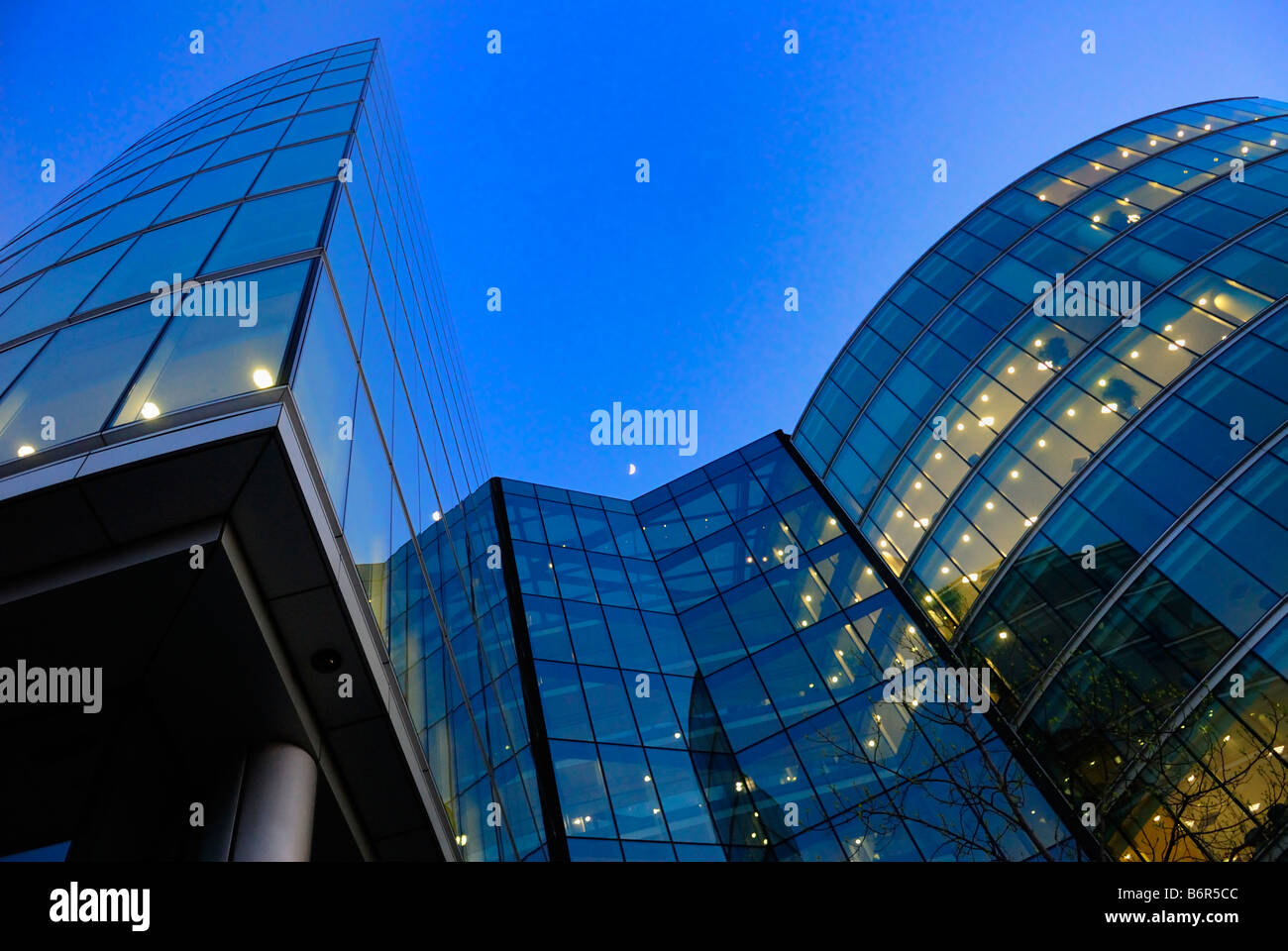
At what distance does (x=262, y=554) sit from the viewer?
6992 mm

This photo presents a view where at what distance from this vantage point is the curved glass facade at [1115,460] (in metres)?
14.2

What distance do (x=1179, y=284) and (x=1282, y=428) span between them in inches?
274

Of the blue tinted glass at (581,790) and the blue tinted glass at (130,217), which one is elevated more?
the blue tinted glass at (130,217)

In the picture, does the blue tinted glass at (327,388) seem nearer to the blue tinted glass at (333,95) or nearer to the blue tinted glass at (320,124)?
the blue tinted glass at (320,124)

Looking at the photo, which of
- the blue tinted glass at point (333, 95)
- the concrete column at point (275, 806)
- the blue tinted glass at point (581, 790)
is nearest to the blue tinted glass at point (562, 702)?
the blue tinted glass at point (581, 790)

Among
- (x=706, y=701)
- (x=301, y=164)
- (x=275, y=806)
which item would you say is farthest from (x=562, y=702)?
(x=301, y=164)

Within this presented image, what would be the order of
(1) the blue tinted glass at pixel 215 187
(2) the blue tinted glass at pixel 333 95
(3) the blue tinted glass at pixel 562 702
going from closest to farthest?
(1) the blue tinted glass at pixel 215 187 → (2) the blue tinted glass at pixel 333 95 → (3) the blue tinted glass at pixel 562 702

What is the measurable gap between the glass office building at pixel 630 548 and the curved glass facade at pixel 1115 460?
0.11 metres

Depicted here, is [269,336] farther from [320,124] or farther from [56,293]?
[320,124]

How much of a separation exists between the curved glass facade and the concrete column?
10295 millimetres

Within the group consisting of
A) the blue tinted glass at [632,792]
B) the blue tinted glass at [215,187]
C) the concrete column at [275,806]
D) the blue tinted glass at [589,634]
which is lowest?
A: the concrete column at [275,806]

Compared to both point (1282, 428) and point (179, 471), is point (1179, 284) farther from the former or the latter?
point (179, 471)
